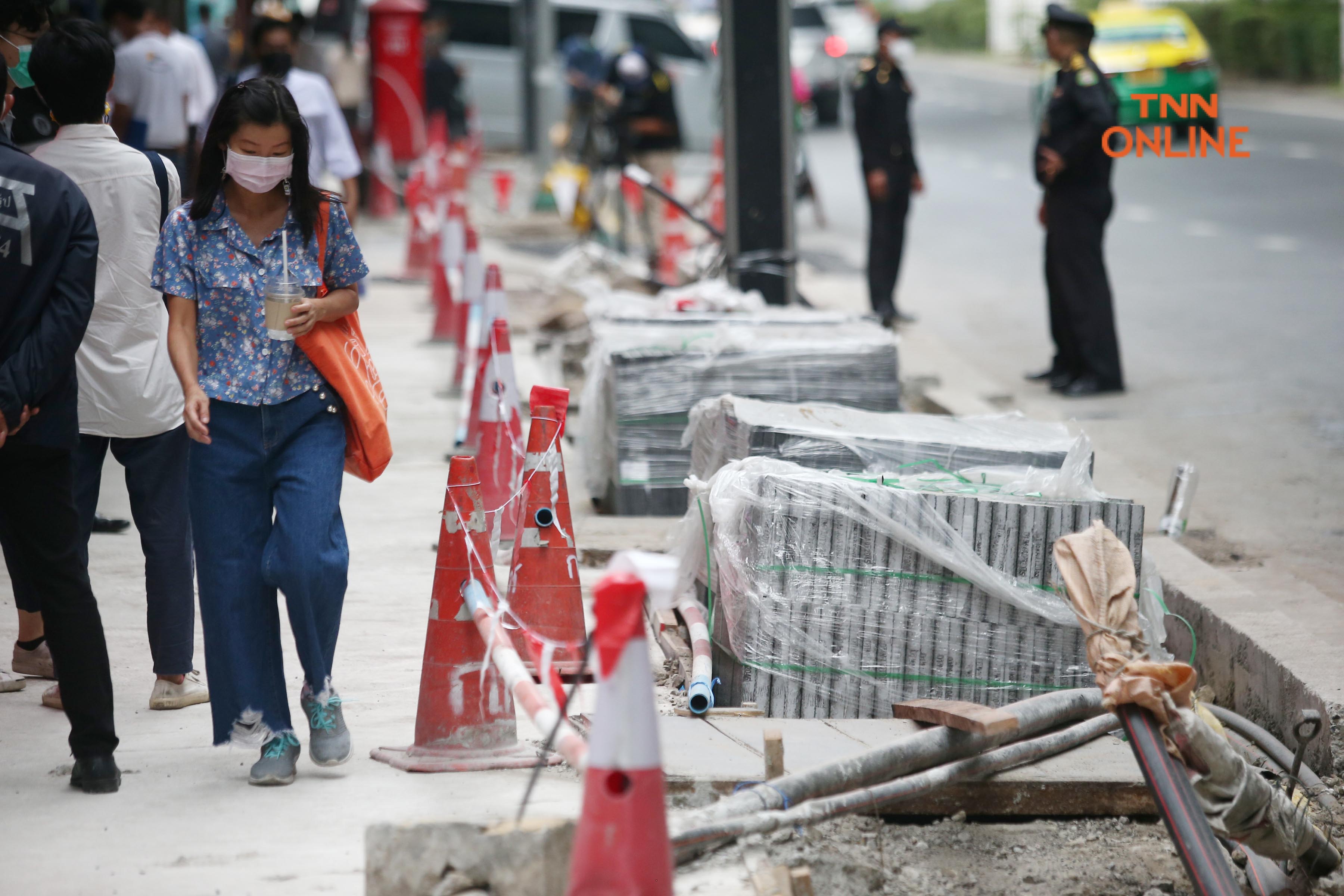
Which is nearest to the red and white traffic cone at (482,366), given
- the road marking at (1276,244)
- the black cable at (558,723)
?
the black cable at (558,723)

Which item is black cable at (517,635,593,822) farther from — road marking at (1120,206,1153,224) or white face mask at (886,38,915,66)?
white face mask at (886,38,915,66)

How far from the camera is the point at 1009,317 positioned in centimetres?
1185

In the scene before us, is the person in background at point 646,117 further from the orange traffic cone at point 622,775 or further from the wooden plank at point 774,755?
the orange traffic cone at point 622,775

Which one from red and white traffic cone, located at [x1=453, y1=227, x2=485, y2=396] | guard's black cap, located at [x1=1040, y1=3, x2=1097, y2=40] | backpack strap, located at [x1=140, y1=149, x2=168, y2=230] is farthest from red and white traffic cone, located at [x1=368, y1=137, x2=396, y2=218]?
backpack strap, located at [x1=140, y1=149, x2=168, y2=230]

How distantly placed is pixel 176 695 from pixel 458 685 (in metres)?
1.02

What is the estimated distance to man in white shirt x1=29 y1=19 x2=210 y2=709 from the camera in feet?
13.6

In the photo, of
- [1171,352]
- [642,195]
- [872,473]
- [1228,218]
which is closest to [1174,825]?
[872,473]

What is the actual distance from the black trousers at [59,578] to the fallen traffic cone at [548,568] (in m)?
1.32

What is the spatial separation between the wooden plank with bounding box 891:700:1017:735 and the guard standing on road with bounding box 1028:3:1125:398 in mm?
5010

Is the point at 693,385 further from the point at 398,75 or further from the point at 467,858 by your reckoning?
the point at 398,75

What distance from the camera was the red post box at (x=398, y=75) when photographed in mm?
20562

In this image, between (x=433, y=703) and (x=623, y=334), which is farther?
(x=623, y=334)

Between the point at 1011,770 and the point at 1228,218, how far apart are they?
42.1ft

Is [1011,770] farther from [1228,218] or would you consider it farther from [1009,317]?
[1228,218]
